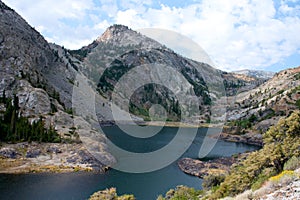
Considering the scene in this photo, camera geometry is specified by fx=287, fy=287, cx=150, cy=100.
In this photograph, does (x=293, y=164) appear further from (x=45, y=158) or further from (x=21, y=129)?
(x=21, y=129)

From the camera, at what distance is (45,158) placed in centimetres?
8375

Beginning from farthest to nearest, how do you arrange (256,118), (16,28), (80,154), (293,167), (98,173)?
(256,118) → (16,28) → (80,154) → (98,173) → (293,167)

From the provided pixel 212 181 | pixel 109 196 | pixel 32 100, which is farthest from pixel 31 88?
pixel 212 181

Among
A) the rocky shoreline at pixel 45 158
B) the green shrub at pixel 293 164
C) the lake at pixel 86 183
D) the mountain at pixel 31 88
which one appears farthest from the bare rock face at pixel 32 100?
the green shrub at pixel 293 164

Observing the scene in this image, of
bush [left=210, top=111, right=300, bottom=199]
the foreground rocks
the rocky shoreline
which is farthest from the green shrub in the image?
the rocky shoreline

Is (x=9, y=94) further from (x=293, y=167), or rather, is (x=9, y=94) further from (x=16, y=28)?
(x=293, y=167)

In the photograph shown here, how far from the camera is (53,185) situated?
6494 cm

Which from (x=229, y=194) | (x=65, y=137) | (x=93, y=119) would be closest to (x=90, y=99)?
(x=93, y=119)

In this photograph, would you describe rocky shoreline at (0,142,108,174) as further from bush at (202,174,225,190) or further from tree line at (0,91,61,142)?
bush at (202,174,225,190)

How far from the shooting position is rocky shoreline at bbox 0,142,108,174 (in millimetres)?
75938

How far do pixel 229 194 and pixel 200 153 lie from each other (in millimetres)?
83039

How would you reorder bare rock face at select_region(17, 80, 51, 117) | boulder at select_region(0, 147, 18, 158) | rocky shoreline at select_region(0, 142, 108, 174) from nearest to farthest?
1. rocky shoreline at select_region(0, 142, 108, 174)
2. boulder at select_region(0, 147, 18, 158)
3. bare rock face at select_region(17, 80, 51, 117)

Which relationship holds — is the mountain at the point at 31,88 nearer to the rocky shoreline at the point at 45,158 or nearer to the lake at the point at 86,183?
the rocky shoreline at the point at 45,158

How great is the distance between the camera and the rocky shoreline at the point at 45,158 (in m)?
75.9
